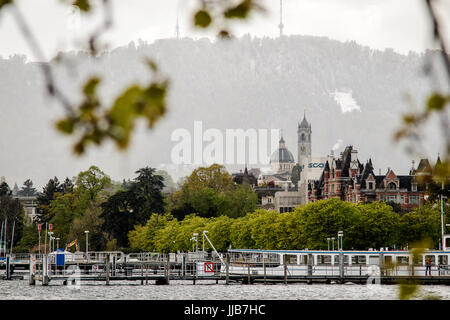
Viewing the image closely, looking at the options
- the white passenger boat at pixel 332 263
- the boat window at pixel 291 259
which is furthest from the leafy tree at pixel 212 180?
the white passenger boat at pixel 332 263

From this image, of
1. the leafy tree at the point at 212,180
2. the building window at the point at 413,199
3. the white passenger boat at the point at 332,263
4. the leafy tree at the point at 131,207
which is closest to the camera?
the white passenger boat at the point at 332,263

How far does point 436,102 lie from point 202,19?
132 centimetres

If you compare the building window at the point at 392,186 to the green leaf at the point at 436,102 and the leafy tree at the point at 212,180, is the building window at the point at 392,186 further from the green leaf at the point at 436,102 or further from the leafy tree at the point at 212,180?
the green leaf at the point at 436,102

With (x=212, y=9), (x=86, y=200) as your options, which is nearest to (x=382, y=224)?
(x=86, y=200)

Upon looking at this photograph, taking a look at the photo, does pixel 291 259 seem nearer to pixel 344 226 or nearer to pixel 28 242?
pixel 344 226

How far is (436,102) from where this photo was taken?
4465 mm

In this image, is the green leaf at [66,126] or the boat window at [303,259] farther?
the boat window at [303,259]

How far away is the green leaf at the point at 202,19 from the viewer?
15.6 feet

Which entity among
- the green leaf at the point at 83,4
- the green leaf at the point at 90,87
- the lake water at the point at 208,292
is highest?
the green leaf at the point at 83,4

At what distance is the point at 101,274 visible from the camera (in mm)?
85688

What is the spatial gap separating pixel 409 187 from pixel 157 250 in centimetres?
4370

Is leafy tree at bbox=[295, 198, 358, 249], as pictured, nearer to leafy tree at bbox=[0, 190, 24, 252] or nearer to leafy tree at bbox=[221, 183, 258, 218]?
leafy tree at bbox=[221, 183, 258, 218]

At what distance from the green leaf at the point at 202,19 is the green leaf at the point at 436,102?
1.25 m
